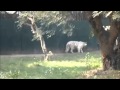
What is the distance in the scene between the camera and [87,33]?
12672 mm

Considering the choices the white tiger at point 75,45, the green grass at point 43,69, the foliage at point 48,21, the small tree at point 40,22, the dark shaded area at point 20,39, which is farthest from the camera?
the white tiger at point 75,45

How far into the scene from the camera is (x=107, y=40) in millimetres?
7078

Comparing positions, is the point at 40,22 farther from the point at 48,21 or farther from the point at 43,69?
the point at 43,69

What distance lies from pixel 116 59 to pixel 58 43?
215 inches

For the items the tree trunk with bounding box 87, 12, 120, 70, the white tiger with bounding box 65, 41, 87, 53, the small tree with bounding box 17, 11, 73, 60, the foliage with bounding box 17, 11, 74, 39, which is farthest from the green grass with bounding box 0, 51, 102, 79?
the white tiger with bounding box 65, 41, 87, 53

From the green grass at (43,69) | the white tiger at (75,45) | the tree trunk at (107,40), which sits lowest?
the green grass at (43,69)

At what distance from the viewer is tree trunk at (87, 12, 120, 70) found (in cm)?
684

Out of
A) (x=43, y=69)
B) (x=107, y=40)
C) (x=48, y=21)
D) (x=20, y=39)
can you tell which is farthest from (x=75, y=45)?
(x=107, y=40)

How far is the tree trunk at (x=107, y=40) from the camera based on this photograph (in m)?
6.84

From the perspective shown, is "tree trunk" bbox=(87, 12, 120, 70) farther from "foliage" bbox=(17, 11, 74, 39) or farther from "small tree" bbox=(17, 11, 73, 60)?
A: "small tree" bbox=(17, 11, 73, 60)

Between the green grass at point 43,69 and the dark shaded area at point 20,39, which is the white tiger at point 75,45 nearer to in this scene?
the dark shaded area at point 20,39

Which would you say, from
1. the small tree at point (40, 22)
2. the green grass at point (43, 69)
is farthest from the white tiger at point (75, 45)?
the green grass at point (43, 69)

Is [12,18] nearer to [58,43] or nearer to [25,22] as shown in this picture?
[25,22]

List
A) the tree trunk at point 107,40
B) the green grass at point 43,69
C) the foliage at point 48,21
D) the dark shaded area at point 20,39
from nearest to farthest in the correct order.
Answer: the tree trunk at point 107,40 → the green grass at point 43,69 → the foliage at point 48,21 → the dark shaded area at point 20,39
